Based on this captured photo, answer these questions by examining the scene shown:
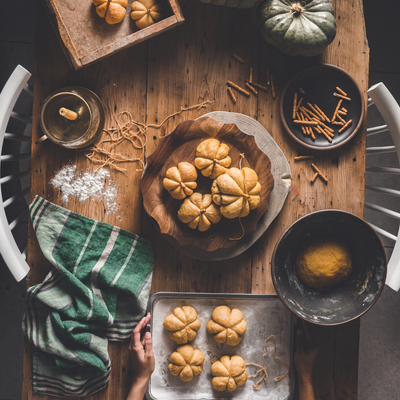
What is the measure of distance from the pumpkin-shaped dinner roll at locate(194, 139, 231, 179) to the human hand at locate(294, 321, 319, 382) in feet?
2.77

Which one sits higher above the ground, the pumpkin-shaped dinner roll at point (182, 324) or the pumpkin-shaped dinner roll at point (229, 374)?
the pumpkin-shaped dinner roll at point (182, 324)

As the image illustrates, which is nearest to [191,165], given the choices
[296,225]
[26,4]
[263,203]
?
[263,203]

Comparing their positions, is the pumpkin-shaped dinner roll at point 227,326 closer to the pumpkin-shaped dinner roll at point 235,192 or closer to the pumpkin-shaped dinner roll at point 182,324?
the pumpkin-shaped dinner roll at point 182,324

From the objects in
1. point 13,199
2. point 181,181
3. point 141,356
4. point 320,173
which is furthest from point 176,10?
point 141,356

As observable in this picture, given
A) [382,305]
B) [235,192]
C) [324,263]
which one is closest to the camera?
[235,192]

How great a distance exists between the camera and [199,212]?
56.1 inches

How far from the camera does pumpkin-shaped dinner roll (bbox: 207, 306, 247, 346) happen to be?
1.54 meters

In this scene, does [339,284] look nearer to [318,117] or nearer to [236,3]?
[318,117]

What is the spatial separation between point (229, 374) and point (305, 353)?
37cm

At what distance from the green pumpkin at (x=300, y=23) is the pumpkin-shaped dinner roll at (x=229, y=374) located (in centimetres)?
145

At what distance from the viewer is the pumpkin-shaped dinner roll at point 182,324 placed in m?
1.53

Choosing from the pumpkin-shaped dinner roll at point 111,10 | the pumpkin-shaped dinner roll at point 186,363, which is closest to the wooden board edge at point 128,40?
the pumpkin-shaped dinner roll at point 111,10

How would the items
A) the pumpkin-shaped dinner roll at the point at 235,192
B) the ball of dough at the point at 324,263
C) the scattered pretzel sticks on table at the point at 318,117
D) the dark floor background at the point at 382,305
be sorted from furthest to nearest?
the dark floor background at the point at 382,305 < the scattered pretzel sticks on table at the point at 318,117 < the ball of dough at the point at 324,263 < the pumpkin-shaped dinner roll at the point at 235,192

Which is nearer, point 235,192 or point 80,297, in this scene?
point 235,192
